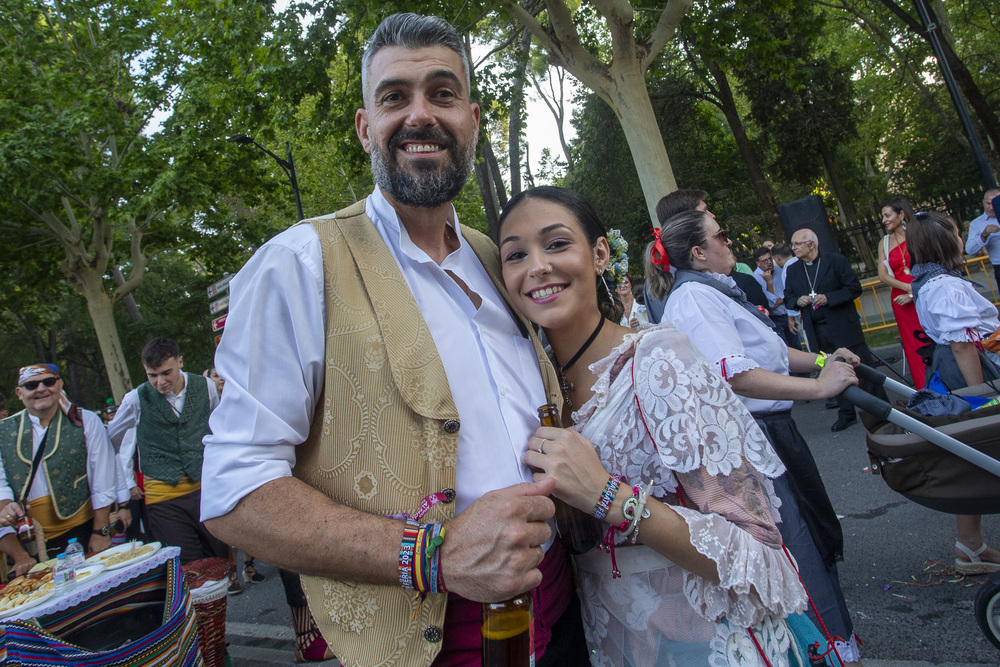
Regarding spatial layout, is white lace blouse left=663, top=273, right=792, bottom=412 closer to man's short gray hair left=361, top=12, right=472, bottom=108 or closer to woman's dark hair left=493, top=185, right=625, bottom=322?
woman's dark hair left=493, top=185, right=625, bottom=322

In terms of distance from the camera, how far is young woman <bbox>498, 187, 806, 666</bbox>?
1.58 metres

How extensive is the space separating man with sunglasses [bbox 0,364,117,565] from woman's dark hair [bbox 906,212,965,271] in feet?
21.0

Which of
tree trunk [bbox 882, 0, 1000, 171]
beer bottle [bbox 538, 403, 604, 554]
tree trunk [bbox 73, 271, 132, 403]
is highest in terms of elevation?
tree trunk [bbox 73, 271, 132, 403]

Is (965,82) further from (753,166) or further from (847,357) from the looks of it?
(847,357)

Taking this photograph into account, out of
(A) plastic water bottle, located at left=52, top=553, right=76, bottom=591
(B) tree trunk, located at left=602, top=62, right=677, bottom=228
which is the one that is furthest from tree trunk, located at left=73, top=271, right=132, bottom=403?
(A) plastic water bottle, located at left=52, top=553, right=76, bottom=591

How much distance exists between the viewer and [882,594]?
12.6 ft

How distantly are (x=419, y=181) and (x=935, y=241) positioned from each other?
438 centimetres

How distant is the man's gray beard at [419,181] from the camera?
1.73 meters

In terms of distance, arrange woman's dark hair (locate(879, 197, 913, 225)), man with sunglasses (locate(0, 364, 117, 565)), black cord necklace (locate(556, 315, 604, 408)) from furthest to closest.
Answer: woman's dark hair (locate(879, 197, 913, 225))
man with sunglasses (locate(0, 364, 117, 565))
black cord necklace (locate(556, 315, 604, 408))

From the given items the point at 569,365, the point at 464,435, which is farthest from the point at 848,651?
the point at 464,435

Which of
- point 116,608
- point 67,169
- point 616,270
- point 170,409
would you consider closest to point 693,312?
point 616,270

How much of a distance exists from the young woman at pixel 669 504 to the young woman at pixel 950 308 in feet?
9.64

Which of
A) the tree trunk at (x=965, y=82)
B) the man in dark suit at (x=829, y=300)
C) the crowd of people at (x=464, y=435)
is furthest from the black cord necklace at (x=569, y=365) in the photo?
the tree trunk at (x=965, y=82)

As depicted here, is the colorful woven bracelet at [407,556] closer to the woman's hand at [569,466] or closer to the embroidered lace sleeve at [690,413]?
the woman's hand at [569,466]
